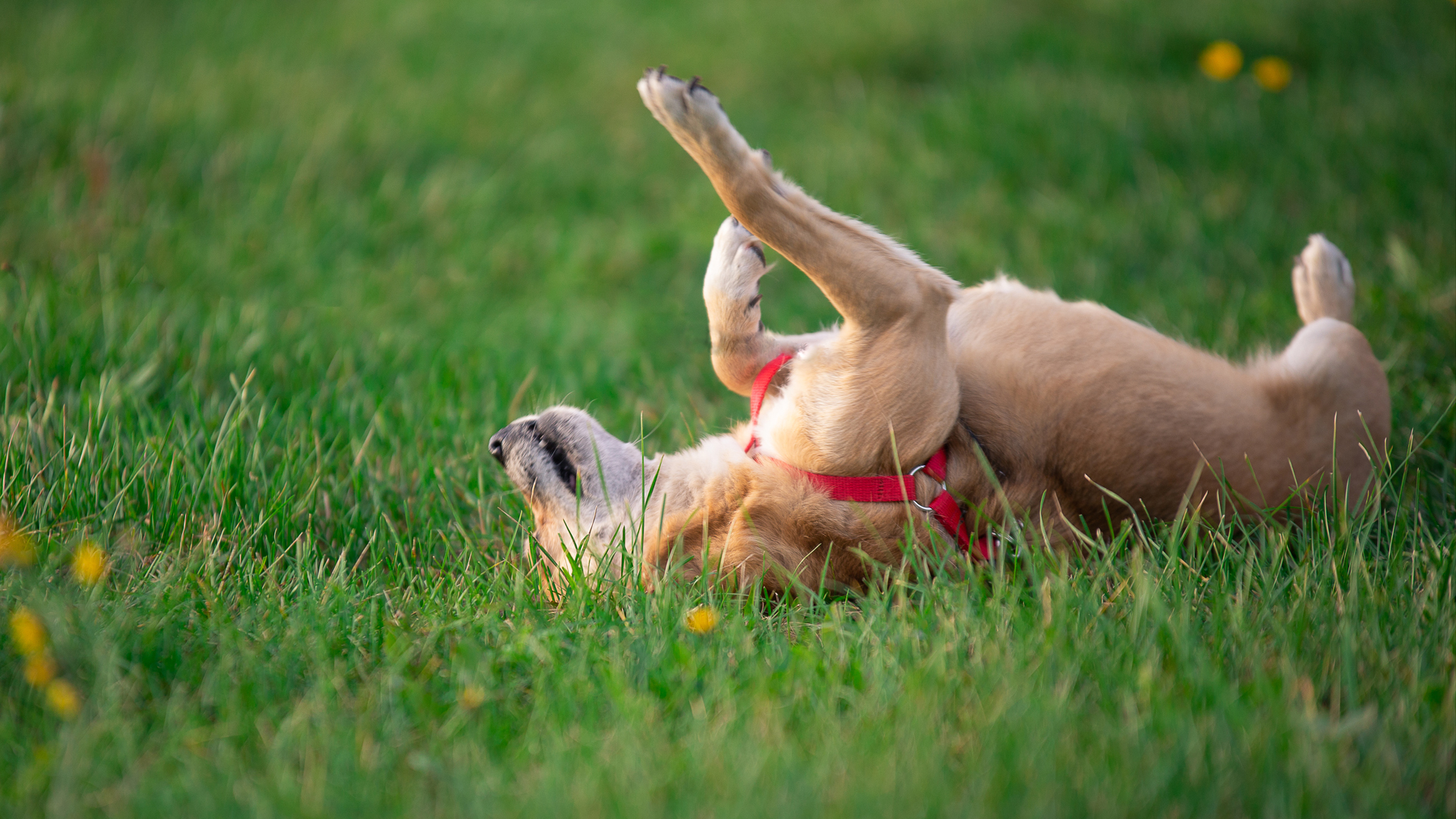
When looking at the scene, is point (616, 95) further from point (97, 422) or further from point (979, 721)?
point (979, 721)

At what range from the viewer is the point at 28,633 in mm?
1591

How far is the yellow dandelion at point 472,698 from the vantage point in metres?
1.69

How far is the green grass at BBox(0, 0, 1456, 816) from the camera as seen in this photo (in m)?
1.52

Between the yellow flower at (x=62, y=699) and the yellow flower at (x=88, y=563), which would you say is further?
the yellow flower at (x=88, y=563)

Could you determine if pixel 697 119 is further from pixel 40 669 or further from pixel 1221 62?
pixel 1221 62

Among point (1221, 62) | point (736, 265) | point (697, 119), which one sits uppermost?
point (1221, 62)

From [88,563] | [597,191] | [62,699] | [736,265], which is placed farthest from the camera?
[597,191]

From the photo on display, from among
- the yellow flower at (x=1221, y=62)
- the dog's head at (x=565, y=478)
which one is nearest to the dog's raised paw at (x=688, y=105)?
the dog's head at (x=565, y=478)

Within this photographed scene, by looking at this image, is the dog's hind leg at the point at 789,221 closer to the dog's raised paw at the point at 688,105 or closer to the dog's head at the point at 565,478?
the dog's raised paw at the point at 688,105

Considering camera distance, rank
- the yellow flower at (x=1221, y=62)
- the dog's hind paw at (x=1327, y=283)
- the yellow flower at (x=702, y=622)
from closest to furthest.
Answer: the yellow flower at (x=702, y=622), the dog's hind paw at (x=1327, y=283), the yellow flower at (x=1221, y=62)

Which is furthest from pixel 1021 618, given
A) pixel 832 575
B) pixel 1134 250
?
pixel 1134 250

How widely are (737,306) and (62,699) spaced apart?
173 cm

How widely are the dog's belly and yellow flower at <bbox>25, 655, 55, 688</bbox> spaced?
1.98 metres

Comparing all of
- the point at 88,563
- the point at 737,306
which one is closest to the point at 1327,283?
the point at 737,306
